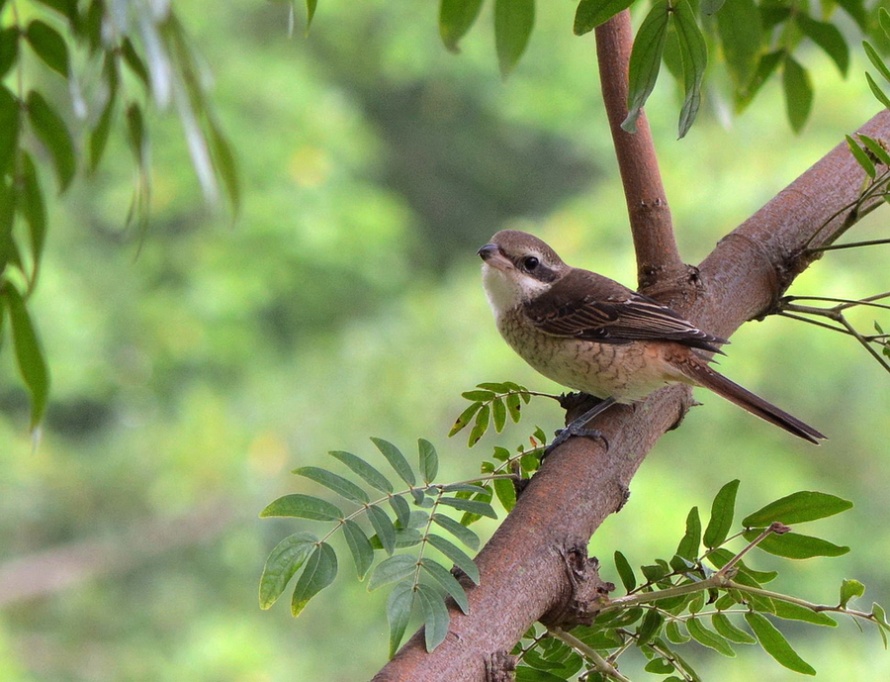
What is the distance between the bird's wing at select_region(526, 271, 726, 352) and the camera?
65.2 inches

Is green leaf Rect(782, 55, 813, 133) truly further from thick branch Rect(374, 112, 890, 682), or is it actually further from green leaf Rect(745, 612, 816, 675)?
green leaf Rect(745, 612, 816, 675)

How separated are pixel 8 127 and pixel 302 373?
458 cm

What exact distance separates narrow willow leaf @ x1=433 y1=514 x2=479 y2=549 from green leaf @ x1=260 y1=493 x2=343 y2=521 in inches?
4.1

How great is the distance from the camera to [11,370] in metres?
6.56

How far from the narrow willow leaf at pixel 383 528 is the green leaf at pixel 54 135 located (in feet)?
2.98

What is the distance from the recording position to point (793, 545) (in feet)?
3.64

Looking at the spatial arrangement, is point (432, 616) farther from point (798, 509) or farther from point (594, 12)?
point (594, 12)

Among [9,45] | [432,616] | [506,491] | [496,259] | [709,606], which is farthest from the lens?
[496,259]

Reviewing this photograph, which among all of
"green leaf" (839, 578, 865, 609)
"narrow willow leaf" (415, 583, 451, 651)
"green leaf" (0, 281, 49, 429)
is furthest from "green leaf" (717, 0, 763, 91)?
"green leaf" (0, 281, 49, 429)

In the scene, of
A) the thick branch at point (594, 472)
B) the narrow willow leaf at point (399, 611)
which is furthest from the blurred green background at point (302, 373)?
the narrow willow leaf at point (399, 611)

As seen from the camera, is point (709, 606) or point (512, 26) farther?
point (512, 26)

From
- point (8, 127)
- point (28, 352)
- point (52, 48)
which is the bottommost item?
point (28, 352)

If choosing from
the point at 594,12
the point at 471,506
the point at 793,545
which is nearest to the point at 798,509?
the point at 793,545

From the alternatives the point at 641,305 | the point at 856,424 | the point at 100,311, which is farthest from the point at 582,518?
the point at 100,311
